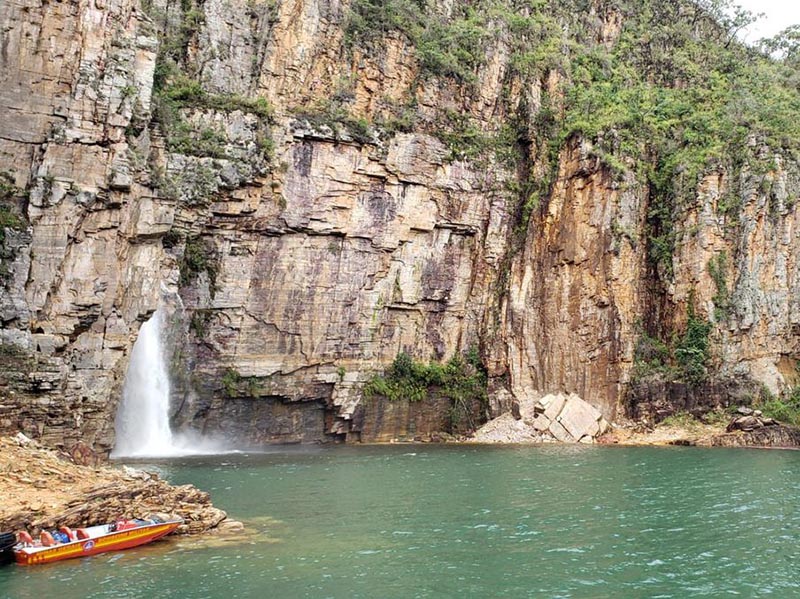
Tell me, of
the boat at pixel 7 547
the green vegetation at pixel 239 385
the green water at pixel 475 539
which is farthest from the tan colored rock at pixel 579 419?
Answer: the boat at pixel 7 547

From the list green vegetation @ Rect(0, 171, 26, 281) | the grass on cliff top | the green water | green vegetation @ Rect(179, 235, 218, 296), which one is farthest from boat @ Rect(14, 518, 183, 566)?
the grass on cliff top

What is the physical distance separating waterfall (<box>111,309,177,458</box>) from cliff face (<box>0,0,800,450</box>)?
0.79 m

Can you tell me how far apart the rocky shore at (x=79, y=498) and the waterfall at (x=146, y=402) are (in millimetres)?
13171

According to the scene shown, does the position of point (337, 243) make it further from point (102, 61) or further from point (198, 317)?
point (102, 61)

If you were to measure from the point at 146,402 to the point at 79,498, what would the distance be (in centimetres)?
1630

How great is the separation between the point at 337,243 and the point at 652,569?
25.9m

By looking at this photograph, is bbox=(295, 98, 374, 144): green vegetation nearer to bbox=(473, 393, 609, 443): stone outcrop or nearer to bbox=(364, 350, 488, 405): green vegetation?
bbox=(364, 350, 488, 405): green vegetation

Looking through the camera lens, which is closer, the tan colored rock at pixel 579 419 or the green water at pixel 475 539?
the green water at pixel 475 539

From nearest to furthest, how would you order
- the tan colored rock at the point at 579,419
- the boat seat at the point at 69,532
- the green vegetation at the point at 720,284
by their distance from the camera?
the boat seat at the point at 69,532, the tan colored rock at the point at 579,419, the green vegetation at the point at 720,284

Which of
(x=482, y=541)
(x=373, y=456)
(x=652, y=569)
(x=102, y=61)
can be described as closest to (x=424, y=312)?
(x=373, y=456)

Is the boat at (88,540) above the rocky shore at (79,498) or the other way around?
the other way around

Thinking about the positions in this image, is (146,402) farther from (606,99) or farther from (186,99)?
(606,99)

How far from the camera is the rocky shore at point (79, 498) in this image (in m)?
16.2

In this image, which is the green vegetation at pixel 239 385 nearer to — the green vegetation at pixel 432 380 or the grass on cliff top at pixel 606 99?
the green vegetation at pixel 432 380
